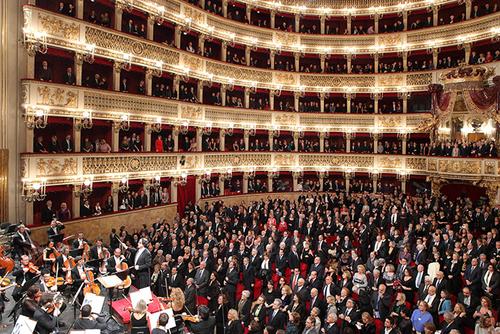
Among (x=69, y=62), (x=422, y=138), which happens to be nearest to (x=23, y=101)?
(x=69, y=62)

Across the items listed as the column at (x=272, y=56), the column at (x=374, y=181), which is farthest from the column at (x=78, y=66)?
the column at (x=374, y=181)

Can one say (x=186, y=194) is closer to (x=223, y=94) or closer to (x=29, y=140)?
(x=223, y=94)

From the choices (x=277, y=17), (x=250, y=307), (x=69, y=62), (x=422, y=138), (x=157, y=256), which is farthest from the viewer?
(x=277, y=17)

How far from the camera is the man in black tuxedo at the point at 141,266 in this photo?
42.1ft

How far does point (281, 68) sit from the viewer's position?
31.2 meters

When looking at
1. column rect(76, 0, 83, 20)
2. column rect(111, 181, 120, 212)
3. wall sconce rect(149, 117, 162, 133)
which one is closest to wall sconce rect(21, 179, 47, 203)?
column rect(111, 181, 120, 212)

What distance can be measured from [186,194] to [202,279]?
12402 mm

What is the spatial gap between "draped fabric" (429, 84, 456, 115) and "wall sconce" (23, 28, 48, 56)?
19668 mm

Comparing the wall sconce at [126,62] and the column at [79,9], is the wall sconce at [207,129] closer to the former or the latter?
the wall sconce at [126,62]

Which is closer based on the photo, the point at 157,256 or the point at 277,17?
the point at 157,256

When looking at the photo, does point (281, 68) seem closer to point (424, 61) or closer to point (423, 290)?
point (424, 61)

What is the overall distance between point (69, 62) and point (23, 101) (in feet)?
14.0

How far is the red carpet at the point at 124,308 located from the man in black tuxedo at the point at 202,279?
1.58 metres

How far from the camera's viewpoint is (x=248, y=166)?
28406mm
